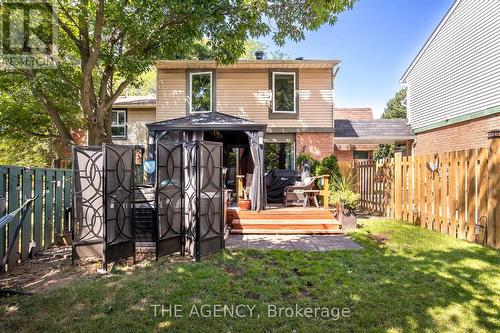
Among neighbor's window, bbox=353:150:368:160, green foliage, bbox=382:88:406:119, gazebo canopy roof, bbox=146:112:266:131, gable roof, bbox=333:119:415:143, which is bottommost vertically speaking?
neighbor's window, bbox=353:150:368:160

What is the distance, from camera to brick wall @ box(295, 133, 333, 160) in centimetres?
1198

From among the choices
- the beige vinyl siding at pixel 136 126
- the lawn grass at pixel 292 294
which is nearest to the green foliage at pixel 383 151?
the beige vinyl siding at pixel 136 126

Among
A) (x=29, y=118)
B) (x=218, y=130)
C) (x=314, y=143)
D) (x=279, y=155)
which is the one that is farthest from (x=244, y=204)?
(x=29, y=118)

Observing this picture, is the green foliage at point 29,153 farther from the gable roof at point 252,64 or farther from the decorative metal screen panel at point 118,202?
the decorative metal screen panel at point 118,202

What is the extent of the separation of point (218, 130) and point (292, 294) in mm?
6522

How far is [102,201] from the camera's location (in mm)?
4352

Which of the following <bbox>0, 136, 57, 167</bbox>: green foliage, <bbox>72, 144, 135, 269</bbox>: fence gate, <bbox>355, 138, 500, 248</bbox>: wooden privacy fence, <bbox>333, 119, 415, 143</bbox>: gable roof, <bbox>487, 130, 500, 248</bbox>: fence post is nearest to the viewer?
<bbox>72, 144, 135, 269</bbox>: fence gate

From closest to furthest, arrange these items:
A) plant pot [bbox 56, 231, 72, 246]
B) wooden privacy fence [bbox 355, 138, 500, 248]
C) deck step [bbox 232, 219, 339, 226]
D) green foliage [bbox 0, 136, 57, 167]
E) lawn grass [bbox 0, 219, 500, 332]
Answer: lawn grass [bbox 0, 219, 500, 332] < wooden privacy fence [bbox 355, 138, 500, 248] < plant pot [bbox 56, 231, 72, 246] < deck step [bbox 232, 219, 339, 226] < green foliage [bbox 0, 136, 57, 167]

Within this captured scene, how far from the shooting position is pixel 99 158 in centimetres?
468

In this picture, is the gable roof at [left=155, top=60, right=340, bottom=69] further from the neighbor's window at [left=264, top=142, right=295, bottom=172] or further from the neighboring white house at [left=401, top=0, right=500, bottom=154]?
the neighboring white house at [left=401, top=0, right=500, bottom=154]

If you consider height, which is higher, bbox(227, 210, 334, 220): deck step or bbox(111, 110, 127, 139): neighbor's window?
bbox(111, 110, 127, 139): neighbor's window

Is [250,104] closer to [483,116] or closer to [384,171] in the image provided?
[384,171]

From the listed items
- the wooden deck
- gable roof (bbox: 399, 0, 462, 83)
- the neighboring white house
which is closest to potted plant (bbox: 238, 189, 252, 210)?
the wooden deck

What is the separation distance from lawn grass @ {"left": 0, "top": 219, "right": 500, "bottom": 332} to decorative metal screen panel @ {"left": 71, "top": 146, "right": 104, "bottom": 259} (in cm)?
83
